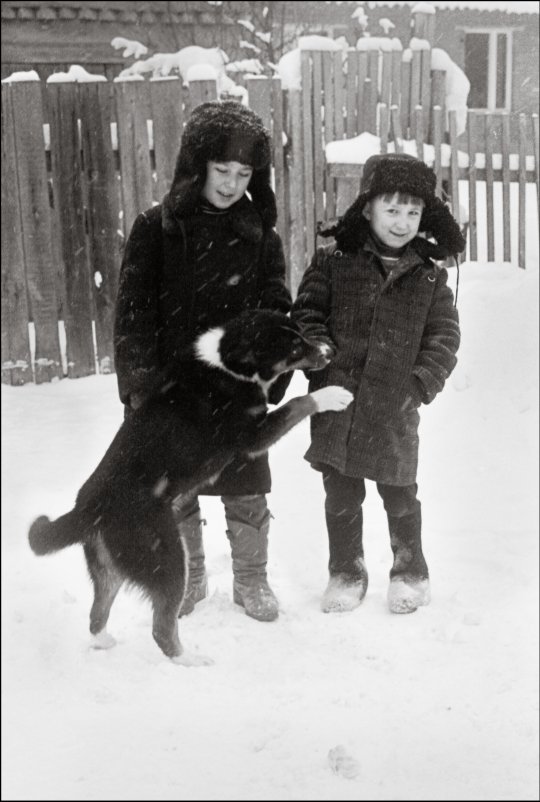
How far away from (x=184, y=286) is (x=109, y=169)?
11.4ft

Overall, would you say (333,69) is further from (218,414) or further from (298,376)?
(218,414)

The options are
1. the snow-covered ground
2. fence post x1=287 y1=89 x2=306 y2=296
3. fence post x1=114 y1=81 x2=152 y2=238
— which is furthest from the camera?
fence post x1=287 y1=89 x2=306 y2=296

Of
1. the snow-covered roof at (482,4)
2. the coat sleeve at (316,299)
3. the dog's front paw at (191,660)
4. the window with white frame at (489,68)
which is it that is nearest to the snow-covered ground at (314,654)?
the dog's front paw at (191,660)

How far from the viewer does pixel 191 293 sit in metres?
3.78

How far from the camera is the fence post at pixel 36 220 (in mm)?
6695

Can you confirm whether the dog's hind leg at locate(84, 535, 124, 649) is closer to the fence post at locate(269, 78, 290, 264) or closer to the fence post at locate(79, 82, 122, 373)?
the fence post at locate(79, 82, 122, 373)

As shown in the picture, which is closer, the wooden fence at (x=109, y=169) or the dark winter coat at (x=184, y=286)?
the dark winter coat at (x=184, y=286)

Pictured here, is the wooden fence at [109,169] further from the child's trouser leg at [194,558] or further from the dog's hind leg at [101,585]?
the dog's hind leg at [101,585]

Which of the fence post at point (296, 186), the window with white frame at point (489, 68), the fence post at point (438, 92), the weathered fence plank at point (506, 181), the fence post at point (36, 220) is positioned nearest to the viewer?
the fence post at point (36, 220)

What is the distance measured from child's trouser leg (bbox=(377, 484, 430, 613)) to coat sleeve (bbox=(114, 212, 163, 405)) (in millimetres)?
1204

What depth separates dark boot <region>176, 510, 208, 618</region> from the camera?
3.97m

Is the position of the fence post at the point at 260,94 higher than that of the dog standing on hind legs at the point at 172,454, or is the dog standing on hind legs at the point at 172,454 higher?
the fence post at the point at 260,94

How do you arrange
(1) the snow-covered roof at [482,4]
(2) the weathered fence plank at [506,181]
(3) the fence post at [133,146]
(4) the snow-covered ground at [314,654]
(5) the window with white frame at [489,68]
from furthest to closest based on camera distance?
(5) the window with white frame at [489,68], (1) the snow-covered roof at [482,4], (2) the weathered fence plank at [506,181], (3) the fence post at [133,146], (4) the snow-covered ground at [314,654]

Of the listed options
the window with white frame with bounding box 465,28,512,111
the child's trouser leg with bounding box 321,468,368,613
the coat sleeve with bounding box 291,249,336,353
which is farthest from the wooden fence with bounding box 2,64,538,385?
the window with white frame with bounding box 465,28,512,111
